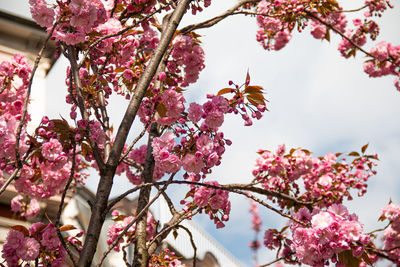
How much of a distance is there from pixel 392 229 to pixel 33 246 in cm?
437

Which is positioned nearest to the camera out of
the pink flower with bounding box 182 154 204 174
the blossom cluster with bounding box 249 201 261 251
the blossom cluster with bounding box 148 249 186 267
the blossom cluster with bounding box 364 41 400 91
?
the pink flower with bounding box 182 154 204 174

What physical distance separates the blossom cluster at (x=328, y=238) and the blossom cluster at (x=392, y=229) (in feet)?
8.39

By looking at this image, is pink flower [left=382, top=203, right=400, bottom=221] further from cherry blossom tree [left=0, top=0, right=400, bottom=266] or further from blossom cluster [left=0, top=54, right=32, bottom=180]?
blossom cluster [left=0, top=54, right=32, bottom=180]

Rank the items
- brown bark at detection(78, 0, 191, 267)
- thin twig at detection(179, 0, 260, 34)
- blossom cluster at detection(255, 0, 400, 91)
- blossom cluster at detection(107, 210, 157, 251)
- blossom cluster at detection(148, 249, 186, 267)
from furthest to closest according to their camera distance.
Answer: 1. blossom cluster at detection(255, 0, 400, 91)
2. thin twig at detection(179, 0, 260, 34)
3. blossom cluster at detection(107, 210, 157, 251)
4. blossom cluster at detection(148, 249, 186, 267)
5. brown bark at detection(78, 0, 191, 267)

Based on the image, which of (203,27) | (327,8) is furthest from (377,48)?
(203,27)

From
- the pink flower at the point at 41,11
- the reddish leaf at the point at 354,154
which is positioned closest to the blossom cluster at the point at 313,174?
the reddish leaf at the point at 354,154

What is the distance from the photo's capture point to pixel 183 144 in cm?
233

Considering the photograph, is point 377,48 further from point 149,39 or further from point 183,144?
point 183,144

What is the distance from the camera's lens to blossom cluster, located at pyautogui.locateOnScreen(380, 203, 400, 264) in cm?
458

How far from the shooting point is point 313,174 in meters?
5.25

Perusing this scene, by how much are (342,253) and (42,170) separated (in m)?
2.10

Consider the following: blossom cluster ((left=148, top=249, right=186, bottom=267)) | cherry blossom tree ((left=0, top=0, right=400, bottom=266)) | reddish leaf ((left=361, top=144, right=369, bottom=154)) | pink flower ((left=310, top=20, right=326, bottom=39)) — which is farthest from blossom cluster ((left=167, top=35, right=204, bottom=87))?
pink flower ((left=310, top=20, right=326, bottom=39))

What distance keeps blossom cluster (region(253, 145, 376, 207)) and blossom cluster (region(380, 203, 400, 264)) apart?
1.66 feet

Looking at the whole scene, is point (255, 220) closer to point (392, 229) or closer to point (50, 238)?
point (392, 229)
